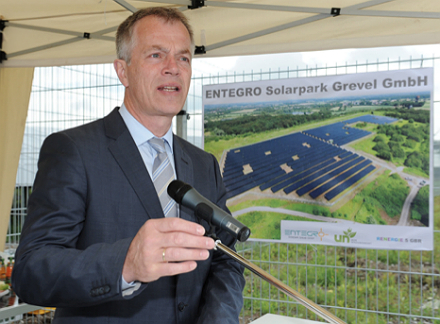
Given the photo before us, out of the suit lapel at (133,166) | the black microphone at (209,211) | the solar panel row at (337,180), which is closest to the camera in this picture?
the black microphone at (209,211)

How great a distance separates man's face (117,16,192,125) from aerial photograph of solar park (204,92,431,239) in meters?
2.41

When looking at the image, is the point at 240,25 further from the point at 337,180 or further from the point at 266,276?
the point at 266,276

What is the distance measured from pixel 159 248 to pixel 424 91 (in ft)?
10.2

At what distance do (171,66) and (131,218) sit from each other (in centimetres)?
60

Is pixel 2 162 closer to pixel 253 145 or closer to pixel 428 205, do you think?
pixel 253 145

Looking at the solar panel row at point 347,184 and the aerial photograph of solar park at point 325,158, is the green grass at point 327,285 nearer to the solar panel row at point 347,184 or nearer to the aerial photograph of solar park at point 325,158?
the aerial photograph of solar park at point 325,158

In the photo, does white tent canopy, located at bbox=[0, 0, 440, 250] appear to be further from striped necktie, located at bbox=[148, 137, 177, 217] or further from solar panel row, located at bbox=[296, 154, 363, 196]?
striped necktie, located at bbox=[148, 137, 177, 217]

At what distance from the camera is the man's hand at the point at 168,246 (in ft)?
3.00

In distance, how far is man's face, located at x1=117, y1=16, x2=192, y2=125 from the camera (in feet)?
5.15

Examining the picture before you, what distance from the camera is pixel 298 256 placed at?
17.9ft

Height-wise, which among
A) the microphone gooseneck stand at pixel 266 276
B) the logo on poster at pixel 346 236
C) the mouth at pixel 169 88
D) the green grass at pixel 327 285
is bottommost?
the green grass at pixel 327 285

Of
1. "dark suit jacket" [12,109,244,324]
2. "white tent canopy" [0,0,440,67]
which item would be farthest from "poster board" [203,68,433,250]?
"dark suit jacket" [12,109,244,324]

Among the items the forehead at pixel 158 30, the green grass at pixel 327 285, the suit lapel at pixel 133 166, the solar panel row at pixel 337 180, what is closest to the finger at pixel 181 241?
the suit lapel at pixel 133 166

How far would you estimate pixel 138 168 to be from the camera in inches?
56.9
